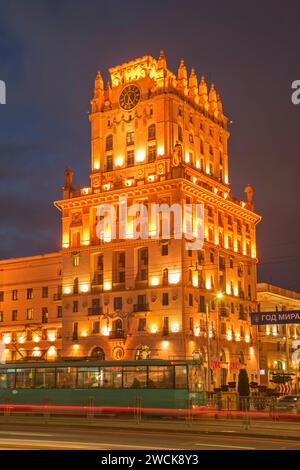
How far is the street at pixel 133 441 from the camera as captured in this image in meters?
22.5

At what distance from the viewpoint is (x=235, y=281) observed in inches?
3533

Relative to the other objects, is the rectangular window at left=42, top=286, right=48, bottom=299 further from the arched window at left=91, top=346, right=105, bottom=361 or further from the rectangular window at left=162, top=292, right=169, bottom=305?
the rectangular window at left=162, top=292, right=169, bottom=305

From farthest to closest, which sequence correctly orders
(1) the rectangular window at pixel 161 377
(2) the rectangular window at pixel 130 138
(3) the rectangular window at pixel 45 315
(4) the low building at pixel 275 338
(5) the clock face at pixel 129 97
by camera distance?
(4) the low building at pixel 275 338 < (3) the rectangular window at pixel 45 315 < (5) the clock face at pixel 129 97 < (2) the rectangular window at pixel 130 138 < (1) the rectangular window at pixel 161 377

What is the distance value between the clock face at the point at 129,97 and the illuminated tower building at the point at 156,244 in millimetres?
206

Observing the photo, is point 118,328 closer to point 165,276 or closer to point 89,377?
point 165,276

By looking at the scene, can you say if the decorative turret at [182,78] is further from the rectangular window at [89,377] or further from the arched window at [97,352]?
the rectangular window at [89,377]

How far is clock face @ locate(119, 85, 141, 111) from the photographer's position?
295 ft

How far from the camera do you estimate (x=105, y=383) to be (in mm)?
A: 45969

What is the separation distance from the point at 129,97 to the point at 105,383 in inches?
2069

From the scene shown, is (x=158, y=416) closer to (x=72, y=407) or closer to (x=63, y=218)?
(x=72, y=407)

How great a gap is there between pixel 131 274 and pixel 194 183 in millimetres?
13012

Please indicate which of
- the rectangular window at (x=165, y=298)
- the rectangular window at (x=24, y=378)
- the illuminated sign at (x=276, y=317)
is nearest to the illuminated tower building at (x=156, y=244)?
the rectangular window at (x=165, y=298)

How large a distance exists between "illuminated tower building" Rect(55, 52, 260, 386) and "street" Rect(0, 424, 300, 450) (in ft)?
156

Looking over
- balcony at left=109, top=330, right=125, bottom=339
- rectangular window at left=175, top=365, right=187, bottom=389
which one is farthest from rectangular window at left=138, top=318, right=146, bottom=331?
rectangular window at left=175, top=365, right=187, bottom=389
